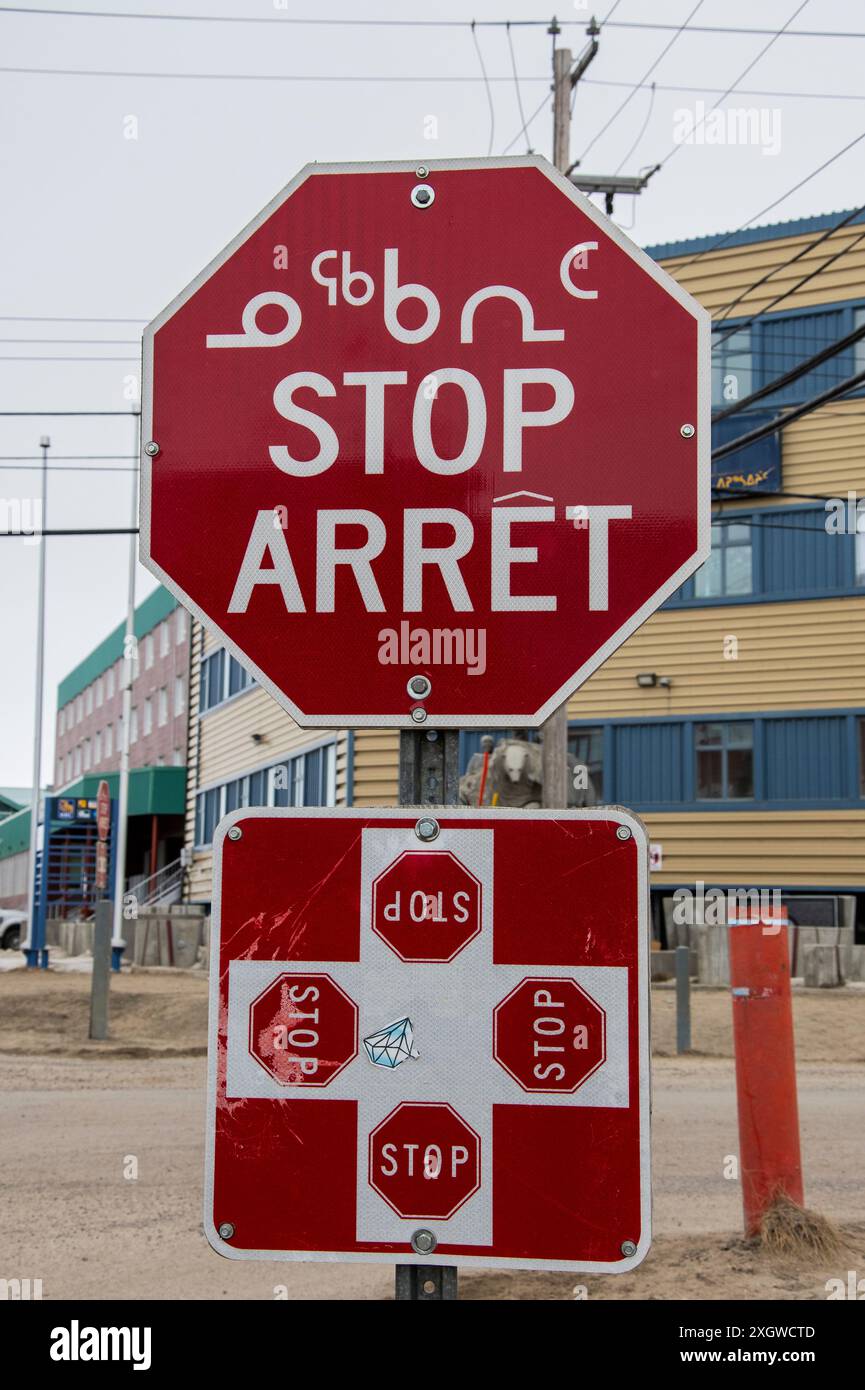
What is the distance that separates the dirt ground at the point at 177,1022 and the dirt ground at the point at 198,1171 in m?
0.04

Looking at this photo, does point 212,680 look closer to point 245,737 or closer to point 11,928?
point 245,737

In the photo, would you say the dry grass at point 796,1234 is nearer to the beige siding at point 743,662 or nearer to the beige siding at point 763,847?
the beige siding at point 763,847

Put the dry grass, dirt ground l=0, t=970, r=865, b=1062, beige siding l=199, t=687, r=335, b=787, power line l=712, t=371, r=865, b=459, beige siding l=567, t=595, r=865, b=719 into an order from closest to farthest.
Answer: the dry grass → power line l=712, t=371, r=865, b=459 → dirt ground l=0, t=970, r=865, b=1062 → beige siding l=567, t=595, r=865, b=719 → beige siding l=199, t=687, r=335, b=787

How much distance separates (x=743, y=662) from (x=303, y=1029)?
71.0ft

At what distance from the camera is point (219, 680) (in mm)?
34438

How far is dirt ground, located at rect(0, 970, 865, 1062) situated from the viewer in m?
14.4

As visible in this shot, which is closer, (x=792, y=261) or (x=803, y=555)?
(x=792, y=261)

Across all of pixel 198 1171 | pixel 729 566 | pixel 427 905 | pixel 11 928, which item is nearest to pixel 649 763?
pixel 729 566

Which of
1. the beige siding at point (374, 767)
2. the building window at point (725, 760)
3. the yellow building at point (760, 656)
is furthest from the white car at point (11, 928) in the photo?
the building window at point (725, 760)

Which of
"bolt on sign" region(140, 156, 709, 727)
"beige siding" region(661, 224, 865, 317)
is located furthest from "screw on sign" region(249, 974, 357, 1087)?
"beige siding" region(661, 224, 865, 317)

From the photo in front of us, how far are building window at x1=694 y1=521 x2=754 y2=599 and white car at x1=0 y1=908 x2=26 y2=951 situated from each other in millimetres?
20112

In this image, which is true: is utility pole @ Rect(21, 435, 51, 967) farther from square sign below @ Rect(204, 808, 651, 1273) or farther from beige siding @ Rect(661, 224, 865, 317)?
square sign below @ Rect(204, 808, 651, 1273)

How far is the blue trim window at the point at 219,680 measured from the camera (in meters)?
32.6
